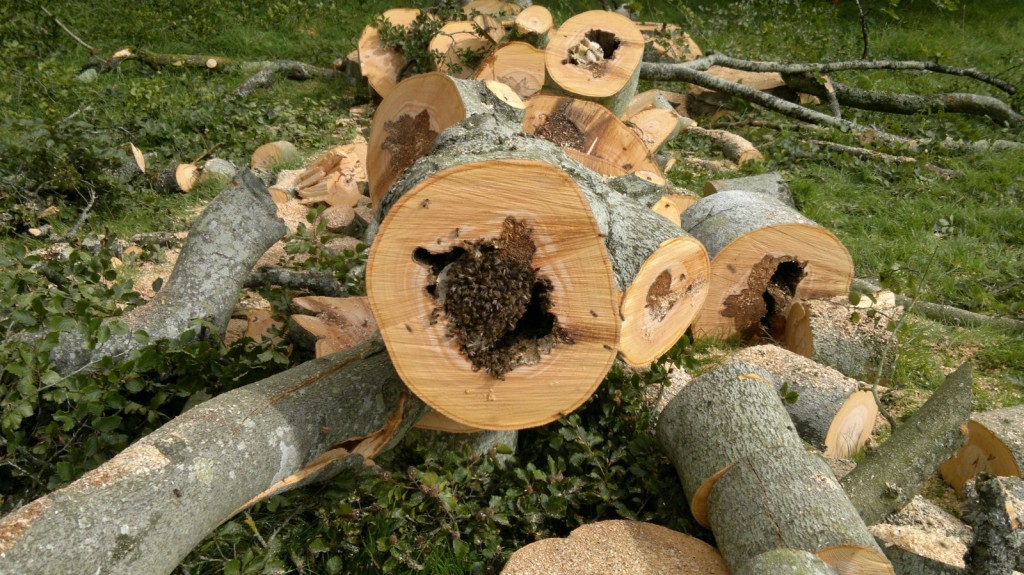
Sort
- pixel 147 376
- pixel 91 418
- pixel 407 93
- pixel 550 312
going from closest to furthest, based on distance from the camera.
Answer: pixel 550 312
pixel 91 418
pixel 147 376
pixel 407 93

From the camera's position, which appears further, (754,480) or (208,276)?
(208,276)

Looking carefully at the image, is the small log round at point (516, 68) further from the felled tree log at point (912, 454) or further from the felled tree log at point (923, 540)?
the felled tree log at point (923, 540)

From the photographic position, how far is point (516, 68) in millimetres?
5316

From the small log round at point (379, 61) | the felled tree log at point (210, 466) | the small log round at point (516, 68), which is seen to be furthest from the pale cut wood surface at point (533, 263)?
the small log round at point (379, 61)

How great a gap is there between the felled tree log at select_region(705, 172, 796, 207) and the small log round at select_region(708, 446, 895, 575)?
2715 millimetres

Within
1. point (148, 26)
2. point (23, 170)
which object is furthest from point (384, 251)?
point (148, 26)

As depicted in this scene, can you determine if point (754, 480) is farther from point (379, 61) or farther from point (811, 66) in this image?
point (811, 66)

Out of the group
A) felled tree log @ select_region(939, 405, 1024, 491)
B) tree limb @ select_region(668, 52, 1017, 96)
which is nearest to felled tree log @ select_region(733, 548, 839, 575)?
felled tree log @ select_region(939, 405, 1024, 491)

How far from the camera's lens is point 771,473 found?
225cm

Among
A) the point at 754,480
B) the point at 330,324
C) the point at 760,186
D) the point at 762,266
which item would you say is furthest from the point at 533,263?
the point at 760,186

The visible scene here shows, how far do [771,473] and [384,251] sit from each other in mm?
1350

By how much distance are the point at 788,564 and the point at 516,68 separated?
13.7 feet

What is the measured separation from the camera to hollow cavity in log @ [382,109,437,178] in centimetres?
328

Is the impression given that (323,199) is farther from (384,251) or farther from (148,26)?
(148,26)
